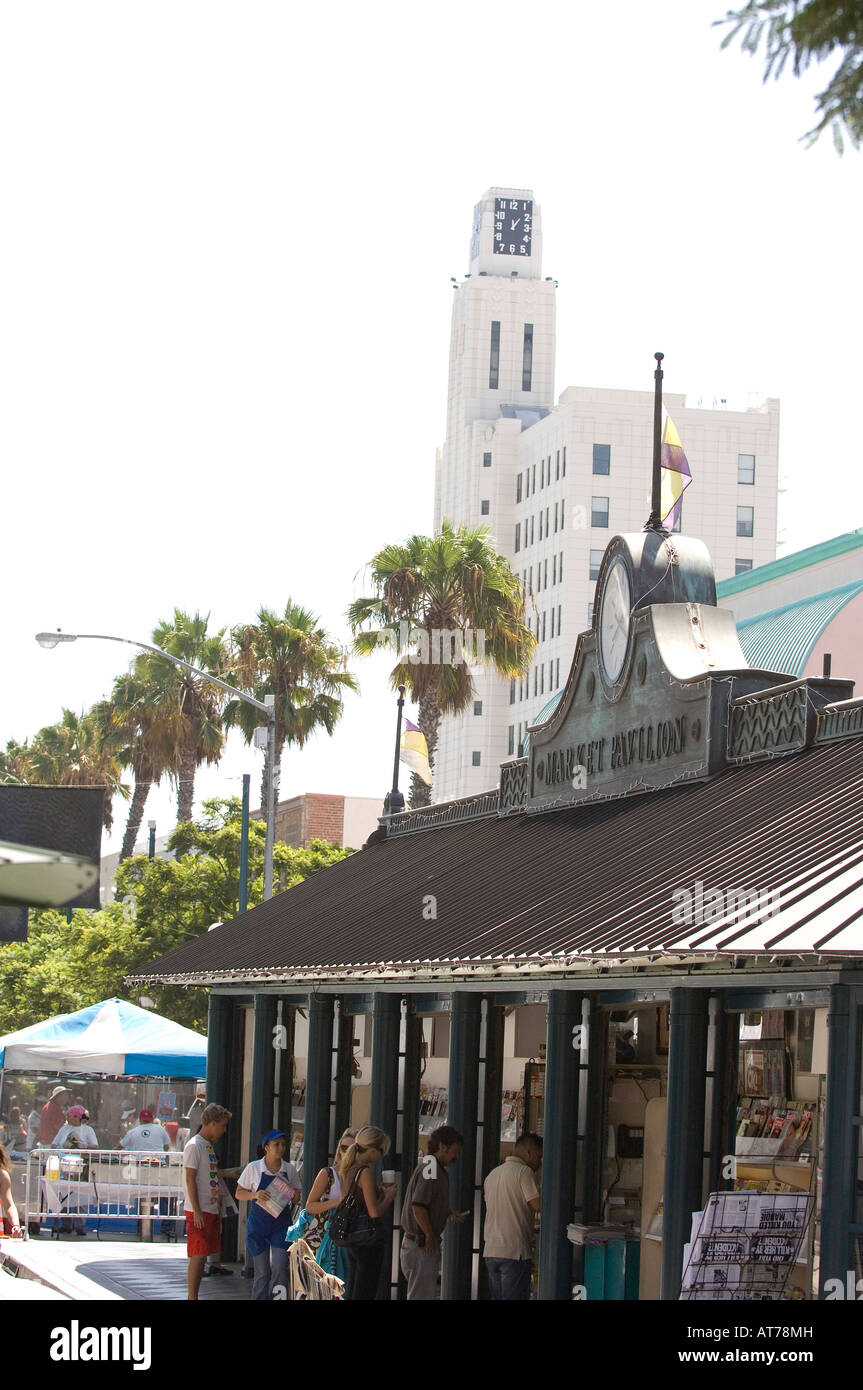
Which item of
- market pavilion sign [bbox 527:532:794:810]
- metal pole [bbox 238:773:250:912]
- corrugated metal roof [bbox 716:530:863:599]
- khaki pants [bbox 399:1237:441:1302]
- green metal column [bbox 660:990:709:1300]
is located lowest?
khaki pants [bbox 399:1237:441:1302]

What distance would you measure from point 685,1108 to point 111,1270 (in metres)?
11.3

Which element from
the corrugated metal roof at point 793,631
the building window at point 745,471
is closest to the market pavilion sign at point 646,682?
the corrugated metal roof at point 793,631

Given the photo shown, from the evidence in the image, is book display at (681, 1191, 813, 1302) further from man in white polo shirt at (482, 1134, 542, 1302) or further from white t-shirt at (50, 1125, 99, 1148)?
white t-shirt at (50, 1125, 99, 1148)

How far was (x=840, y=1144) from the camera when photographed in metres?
9.55

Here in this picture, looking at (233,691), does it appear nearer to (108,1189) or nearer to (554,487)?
(108,1189)

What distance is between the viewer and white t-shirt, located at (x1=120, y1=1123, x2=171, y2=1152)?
2602 centimetres

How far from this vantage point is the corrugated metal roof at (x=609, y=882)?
9.87 meters

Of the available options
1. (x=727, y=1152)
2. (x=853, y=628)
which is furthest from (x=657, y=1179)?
(x=853, y=628)

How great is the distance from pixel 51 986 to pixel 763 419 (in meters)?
65.8

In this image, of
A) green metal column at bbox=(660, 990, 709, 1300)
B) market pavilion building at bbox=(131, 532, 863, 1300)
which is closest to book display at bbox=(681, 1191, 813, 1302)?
market pavilion building at bbox=(131, 532, 863, 1300)

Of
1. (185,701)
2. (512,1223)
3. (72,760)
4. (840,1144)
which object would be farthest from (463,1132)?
(72,760)

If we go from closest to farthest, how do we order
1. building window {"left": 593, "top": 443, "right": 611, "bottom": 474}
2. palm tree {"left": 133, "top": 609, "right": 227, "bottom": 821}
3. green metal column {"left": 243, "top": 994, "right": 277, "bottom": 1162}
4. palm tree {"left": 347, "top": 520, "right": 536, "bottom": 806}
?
1. green metal column {"left": 243, "top": 994, "right": 277, "bottom": 1162}
2. palm tree {"left": 347, "top": 520, "right": 536, "bottom": 806}
3. palm tree {"left": 133, "top": 609, "right": 227, "bottom": 821}
4. building window {"left": 593, "top": 443, "right": 611, "bottom": 474}

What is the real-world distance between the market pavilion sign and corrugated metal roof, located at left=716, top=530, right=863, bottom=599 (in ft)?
60.4

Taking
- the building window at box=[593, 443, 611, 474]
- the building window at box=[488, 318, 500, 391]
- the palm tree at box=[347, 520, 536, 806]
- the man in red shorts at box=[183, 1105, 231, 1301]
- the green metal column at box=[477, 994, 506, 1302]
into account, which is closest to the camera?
the green metal column at box=[477, 994, 506, 1302]
